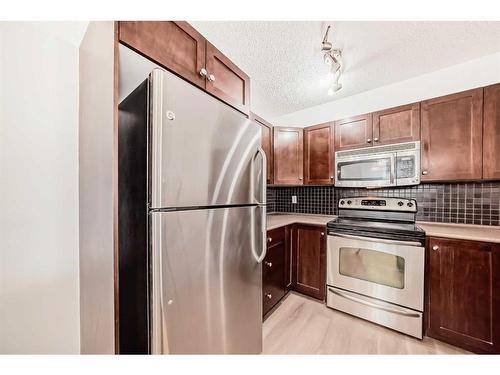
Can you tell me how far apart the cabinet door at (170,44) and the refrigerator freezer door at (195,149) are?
0.23 meters

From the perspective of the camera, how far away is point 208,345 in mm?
959

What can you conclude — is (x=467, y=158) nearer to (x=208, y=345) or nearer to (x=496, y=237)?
(x=496, y=237)

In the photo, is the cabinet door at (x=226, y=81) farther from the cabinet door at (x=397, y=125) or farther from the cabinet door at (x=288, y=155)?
the cabinet door at (x=397, y=125)

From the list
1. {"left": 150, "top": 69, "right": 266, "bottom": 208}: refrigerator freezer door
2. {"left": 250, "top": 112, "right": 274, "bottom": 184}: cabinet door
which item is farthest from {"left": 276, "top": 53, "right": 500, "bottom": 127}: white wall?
{"left": 150, "top": 69, "right": 266, "bottom": 208}: refrigerator freezer door

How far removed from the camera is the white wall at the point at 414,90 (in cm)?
173

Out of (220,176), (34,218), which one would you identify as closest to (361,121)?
(220,176)

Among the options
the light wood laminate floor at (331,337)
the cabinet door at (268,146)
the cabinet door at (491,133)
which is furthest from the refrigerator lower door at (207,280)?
the cabinet door at (491,133)

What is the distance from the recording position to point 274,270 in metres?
1.90

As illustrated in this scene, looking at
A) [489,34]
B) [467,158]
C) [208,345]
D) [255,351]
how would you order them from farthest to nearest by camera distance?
[467,158], [489,34], [255,351], [208,345]

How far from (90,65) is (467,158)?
2.68 m

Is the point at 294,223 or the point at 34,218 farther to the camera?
the point at 294,223

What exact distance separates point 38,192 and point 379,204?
8.65 ft

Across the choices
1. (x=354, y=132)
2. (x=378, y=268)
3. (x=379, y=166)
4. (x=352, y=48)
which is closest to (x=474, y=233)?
(x=378, y=268)

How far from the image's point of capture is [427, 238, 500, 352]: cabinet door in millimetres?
1328
